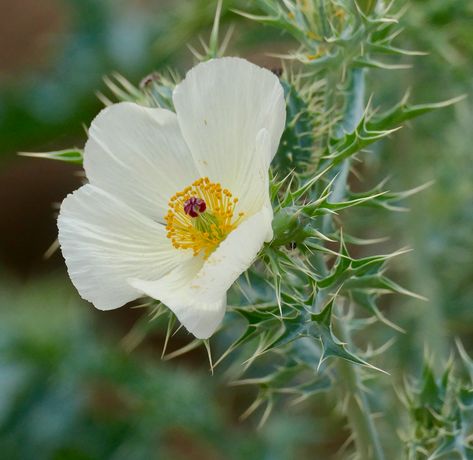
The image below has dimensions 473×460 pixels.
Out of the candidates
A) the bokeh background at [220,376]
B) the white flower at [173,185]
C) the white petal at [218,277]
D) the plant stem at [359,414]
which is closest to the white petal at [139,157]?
the white flower at [173,185]

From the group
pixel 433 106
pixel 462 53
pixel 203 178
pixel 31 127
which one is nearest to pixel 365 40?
pixel 433 106

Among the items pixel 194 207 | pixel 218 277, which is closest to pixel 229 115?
pixel 194 207

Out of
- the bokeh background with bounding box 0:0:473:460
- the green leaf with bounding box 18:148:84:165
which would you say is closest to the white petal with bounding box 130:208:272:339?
the green leaf with bounding box 18:148:84:165

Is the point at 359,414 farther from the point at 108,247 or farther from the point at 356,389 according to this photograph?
the point at 108,247

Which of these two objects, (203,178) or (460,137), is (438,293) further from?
(203,178)

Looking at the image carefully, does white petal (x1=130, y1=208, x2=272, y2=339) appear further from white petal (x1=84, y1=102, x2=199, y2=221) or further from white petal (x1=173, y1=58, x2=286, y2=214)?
white petal (x1=84, y1=102, x2=199, y2=221)

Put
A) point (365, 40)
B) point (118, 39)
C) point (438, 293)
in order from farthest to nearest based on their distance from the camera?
point (118, 39)
point (438, 293)
point (365, 40)
